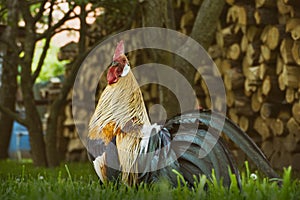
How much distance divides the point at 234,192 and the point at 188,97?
7.55ft

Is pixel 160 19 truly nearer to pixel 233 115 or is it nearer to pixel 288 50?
pixel 288 50

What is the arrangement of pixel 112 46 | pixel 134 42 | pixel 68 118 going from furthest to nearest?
pixel 68 118, pixel 112 46, pixel 134 42

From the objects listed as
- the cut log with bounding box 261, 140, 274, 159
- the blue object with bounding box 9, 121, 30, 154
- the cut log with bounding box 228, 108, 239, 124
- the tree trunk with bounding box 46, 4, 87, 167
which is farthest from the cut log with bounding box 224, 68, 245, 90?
the blue object with bounding box 9, 121, 30, 154

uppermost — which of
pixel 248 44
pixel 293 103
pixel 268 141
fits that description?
pixel 248 44

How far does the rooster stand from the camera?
3.11 metres

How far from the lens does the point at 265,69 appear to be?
5.61m

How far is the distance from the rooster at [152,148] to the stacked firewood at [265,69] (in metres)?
2.11

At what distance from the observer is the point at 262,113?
5.90 metres

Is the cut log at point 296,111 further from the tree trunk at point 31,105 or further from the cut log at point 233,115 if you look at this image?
the tree trunk at point 31,105

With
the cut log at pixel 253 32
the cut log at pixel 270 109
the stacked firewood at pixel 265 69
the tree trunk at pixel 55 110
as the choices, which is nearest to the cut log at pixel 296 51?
the stacked firewood at pixel 265 69

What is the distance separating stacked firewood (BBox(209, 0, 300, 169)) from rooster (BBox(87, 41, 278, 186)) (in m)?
2.11

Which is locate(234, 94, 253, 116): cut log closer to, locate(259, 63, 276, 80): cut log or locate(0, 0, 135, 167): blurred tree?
locate(259, 63, 276, 80): cut log

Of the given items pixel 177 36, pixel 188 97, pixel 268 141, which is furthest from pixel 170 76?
pixel 268 141

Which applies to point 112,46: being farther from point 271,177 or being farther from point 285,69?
point 271,177
